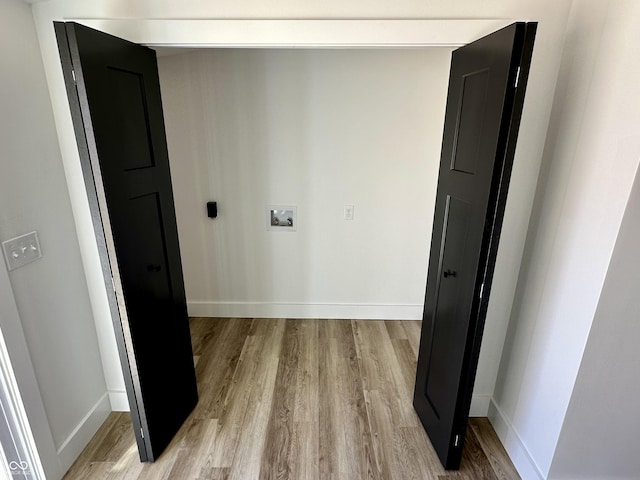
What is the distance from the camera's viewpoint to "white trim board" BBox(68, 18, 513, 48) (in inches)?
57.5

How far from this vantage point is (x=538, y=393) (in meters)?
1.59

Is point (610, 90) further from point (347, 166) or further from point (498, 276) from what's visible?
point (347, 166)

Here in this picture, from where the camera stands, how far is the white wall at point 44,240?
1369mm

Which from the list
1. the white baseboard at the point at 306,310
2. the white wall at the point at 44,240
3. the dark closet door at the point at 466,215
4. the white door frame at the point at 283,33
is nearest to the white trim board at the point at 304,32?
the white door frame at the point at 283,33

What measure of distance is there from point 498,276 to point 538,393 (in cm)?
56

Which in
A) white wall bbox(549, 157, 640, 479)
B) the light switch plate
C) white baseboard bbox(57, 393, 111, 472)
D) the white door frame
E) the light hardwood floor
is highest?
the white door frame

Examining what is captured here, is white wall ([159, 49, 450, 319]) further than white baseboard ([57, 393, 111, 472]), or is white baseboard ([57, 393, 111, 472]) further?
white wall ([159, 49, 450, 319])

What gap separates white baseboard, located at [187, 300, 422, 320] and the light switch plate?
5.63 feet

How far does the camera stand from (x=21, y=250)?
4.67 ft

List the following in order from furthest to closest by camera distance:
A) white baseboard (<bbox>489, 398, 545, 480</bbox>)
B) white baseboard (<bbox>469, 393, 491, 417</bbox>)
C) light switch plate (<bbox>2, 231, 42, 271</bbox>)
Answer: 1. white baseboard (<bbox>469, 393, 491, 417</bbox>)
2. white baseboard (<bbox>489, 398, 545, 480</bbox>)
3. light switch plate (<bbox>2, 231, 42, 271</bbox>)

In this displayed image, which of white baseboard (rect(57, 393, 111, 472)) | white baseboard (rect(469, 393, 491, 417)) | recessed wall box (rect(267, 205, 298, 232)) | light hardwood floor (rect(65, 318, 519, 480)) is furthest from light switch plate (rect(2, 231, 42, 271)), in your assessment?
white baseboard (rect(469, 393, 491, 417))

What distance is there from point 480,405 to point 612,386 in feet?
2.67

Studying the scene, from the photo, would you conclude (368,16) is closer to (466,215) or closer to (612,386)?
(466,215)

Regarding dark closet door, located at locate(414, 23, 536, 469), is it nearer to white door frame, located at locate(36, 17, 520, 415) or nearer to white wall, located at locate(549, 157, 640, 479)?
white door frame, located at locate(36, 17, 520, 415)
